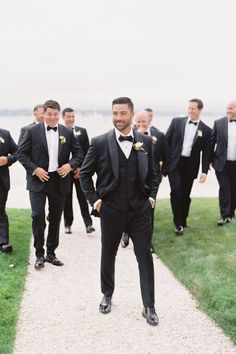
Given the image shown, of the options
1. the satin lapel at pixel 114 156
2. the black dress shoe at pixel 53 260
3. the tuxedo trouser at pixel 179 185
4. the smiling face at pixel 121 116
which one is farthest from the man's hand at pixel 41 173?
the tuxedo trouser at pixel 179 185

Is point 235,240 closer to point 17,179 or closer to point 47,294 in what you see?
point 47,294

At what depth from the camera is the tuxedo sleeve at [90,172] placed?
525 centimetres

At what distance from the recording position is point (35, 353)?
15.1ft

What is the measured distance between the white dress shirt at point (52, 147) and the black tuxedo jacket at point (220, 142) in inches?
151

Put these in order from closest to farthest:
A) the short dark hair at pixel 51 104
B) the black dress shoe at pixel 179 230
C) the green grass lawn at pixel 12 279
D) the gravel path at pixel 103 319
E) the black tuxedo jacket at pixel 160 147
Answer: the gravel path at pixel 103 319, the green grass lawn at pixel 12 279, the short dark hair at pixel 51 104, the black tuxedo jacket at pixel 160 147, the black dress shoe at pixel 179 230

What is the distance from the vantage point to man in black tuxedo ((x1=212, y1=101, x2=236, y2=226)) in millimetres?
9367

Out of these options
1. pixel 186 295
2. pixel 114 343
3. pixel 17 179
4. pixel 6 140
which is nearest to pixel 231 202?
pixel 186 295

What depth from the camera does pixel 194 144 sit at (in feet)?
29.3

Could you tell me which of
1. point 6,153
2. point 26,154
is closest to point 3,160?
point 6,153

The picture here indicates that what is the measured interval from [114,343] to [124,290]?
1.58 m

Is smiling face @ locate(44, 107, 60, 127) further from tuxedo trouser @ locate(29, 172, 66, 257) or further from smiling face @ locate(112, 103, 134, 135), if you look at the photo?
smiling face @ locate(112, 103, 134, 135)

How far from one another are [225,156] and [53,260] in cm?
420

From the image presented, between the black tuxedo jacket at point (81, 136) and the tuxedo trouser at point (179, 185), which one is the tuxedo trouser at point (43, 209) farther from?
the tuxedo trouser at point (179, 185)

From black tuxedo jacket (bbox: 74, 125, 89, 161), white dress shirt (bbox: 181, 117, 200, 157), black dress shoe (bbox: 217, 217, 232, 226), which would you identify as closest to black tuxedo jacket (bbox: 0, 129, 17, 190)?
black tuxedo jacket (bbox: 74, 125, 89, 161)
